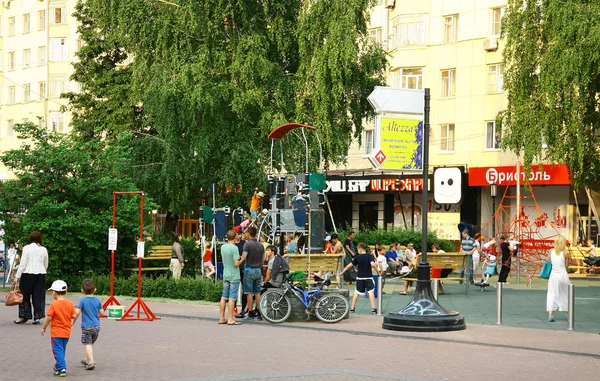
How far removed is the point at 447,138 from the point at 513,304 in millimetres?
27101

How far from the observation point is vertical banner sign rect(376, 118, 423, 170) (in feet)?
66.0

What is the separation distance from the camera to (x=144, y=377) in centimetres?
1252

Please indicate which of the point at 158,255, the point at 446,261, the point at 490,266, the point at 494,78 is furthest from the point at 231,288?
the point at 494,78

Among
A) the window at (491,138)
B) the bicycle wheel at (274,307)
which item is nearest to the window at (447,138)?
the window at (491,138)

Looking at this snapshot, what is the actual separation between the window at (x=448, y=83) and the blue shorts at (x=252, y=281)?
3253cm

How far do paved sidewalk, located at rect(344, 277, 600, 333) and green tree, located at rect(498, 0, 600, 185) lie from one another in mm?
4838

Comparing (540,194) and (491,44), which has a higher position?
(491,44)

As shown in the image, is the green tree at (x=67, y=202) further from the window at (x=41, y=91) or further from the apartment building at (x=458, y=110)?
the window at (x=41, y=91)

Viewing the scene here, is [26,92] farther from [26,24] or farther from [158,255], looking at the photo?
[158,255]

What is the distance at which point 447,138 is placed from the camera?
52469 millimetres

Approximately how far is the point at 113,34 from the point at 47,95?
39167mm

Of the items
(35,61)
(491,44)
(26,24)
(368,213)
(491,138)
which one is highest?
(26,24)

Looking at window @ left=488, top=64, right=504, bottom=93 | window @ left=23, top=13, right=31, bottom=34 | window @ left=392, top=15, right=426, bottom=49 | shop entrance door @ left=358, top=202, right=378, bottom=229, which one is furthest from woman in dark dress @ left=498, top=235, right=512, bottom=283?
window @ left=23, top=13, right=31, bottom=34

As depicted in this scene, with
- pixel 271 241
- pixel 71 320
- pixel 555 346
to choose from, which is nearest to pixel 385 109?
pixel 555 346
